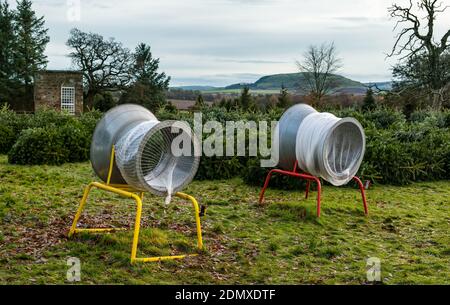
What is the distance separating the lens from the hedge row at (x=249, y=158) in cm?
1116

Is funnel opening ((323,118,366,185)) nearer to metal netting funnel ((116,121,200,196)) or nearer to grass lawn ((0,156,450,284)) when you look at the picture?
grass lawn ((0,156,450,284))

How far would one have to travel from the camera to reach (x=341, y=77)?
3878 centimetres

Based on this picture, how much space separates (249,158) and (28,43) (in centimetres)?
3485

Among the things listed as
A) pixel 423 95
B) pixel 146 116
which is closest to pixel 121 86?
pixel 423 95

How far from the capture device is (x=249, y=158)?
11.5 meters

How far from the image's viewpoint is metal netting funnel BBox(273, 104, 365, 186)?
7.54m

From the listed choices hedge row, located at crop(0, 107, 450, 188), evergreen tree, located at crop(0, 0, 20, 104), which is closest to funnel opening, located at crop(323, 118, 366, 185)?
hedge row, located at crop(0, 107, 450, 188)

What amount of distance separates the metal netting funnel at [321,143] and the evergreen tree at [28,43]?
3427cm

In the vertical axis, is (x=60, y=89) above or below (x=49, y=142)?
above

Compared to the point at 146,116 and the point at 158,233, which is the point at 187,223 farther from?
the point at 146,116

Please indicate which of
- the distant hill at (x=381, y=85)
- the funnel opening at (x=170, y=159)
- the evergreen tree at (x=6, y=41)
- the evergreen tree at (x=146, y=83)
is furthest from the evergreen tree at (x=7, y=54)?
the funnel opening at (x=170, y=159)

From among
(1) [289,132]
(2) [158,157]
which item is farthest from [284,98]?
(2) [158,157]

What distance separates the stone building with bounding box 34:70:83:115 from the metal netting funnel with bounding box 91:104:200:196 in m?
32.3

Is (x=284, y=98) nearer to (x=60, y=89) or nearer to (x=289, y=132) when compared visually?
(x=60, y=89)
